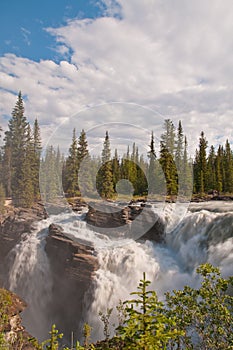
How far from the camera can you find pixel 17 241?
26.6 m

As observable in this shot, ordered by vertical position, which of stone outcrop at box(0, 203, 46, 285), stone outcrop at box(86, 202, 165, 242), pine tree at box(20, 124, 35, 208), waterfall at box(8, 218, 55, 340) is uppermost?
pine tree at box(20, 124, 35, 208)

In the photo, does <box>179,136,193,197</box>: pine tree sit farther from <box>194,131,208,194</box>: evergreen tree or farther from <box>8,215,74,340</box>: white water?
<box>8,215,74,340</box>: white water

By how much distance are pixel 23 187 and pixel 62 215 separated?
13769mm

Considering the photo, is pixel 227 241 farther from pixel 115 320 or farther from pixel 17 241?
pixel 17 241

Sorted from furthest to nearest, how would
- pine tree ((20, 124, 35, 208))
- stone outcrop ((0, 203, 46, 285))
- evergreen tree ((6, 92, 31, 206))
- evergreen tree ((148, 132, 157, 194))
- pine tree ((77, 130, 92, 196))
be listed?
evergreen tree ((6, 92, 31, 206)) < pine tree ((20, 124, 35, 208)) < stone outcrop ((0, 203, 46, 285)) < pine tree ((77, 130, 92, 196)) < evergreen tree ((148, 132, 157, 194))

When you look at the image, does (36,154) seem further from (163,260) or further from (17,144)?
(163,260)

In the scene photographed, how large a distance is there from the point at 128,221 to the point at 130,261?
4571 mm

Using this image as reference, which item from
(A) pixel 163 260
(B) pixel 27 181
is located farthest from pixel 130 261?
(B) pixel 27 181

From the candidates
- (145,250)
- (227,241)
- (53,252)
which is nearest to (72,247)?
(53,252)

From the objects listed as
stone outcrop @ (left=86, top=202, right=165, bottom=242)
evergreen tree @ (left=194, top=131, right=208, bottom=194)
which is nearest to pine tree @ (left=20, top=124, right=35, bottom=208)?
stone outcrop @ (left=86, top=202, right=165, bottom=242)

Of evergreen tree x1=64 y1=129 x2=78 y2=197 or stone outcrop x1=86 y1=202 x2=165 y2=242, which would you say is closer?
stone outcrop x1=86 y1=202 x2=165 y2=242

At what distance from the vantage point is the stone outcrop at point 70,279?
63.1 ft

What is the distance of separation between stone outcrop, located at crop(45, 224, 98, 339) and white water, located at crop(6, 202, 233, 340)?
29.9 inches

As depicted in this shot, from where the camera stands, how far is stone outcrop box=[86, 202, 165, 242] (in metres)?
23.4
